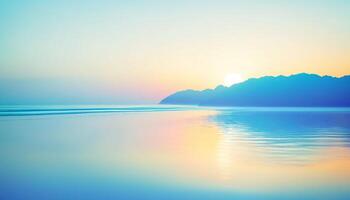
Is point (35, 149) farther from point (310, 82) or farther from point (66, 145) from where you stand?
point (310, 82)

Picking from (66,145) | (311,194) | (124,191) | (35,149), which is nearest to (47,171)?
(124,191)

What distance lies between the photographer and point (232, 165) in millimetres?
10688

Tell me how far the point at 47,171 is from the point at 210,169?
4.69 m

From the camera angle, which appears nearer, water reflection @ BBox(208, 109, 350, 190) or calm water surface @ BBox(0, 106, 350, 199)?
calm water surface @ BBox(0, 106, 350, 199)

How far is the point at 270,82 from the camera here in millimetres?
176750

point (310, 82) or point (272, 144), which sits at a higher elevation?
point (310, 82)

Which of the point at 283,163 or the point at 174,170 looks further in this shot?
the point at 283,163

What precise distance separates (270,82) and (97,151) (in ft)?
563

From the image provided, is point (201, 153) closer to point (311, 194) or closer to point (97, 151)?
point (97, 151)

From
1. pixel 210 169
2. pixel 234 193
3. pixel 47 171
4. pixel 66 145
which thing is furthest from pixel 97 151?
pixel 234 193

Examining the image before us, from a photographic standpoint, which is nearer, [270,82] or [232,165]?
[232,165]

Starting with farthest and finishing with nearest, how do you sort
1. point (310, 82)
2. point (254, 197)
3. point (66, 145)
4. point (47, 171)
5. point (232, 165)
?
point (310, 82)
point (66, 145)
point (232, 165)
point (47, 171)
point (254, 197)

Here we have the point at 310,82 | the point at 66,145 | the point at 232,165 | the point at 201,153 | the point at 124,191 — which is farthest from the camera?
the point at 310,82

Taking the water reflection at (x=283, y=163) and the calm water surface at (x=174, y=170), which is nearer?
the calm water surface at (x=174, y=170)
